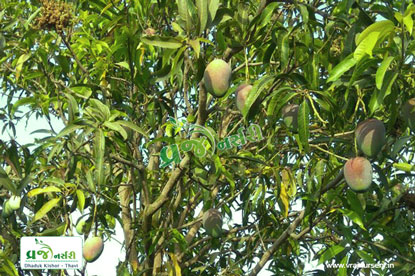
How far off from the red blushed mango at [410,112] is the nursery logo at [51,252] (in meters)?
1.48

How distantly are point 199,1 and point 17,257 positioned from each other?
1669mm

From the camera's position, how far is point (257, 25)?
1811 millimetres

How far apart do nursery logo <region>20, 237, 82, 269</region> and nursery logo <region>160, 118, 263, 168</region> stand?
55cm

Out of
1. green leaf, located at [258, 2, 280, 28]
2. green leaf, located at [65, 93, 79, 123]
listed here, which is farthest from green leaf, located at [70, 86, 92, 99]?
green leaf, located at [258, 2, 280, 28]

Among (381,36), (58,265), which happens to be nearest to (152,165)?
(58,265)

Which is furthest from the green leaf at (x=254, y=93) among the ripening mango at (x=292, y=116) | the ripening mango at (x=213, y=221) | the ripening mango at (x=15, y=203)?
the ripening mango at (x=15, y=203)

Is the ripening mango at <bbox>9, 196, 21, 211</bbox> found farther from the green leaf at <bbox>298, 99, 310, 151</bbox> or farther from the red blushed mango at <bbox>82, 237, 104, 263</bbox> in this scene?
the green leaf at <bbox>298, 99, 310, 151</bbox>

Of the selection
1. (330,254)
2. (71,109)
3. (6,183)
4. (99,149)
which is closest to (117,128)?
(99,149)

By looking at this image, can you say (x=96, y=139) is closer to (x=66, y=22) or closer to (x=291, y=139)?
(x=66, y=22)

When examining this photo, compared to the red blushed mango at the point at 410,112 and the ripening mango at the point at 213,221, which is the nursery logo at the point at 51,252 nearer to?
the ripening mango at the point at 213,221

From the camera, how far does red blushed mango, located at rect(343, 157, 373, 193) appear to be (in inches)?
67.4

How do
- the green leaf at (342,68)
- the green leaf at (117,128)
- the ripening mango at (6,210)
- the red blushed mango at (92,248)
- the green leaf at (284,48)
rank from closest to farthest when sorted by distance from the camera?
the green leaf at (342,68), the green leaf at (284,48), the green leaf at (117,128), the red blushed mango at (92,248), the ripening mango at (6,210)

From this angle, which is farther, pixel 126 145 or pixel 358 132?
pixel 126 145

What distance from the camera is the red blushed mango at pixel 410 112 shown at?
1607 millimetres
